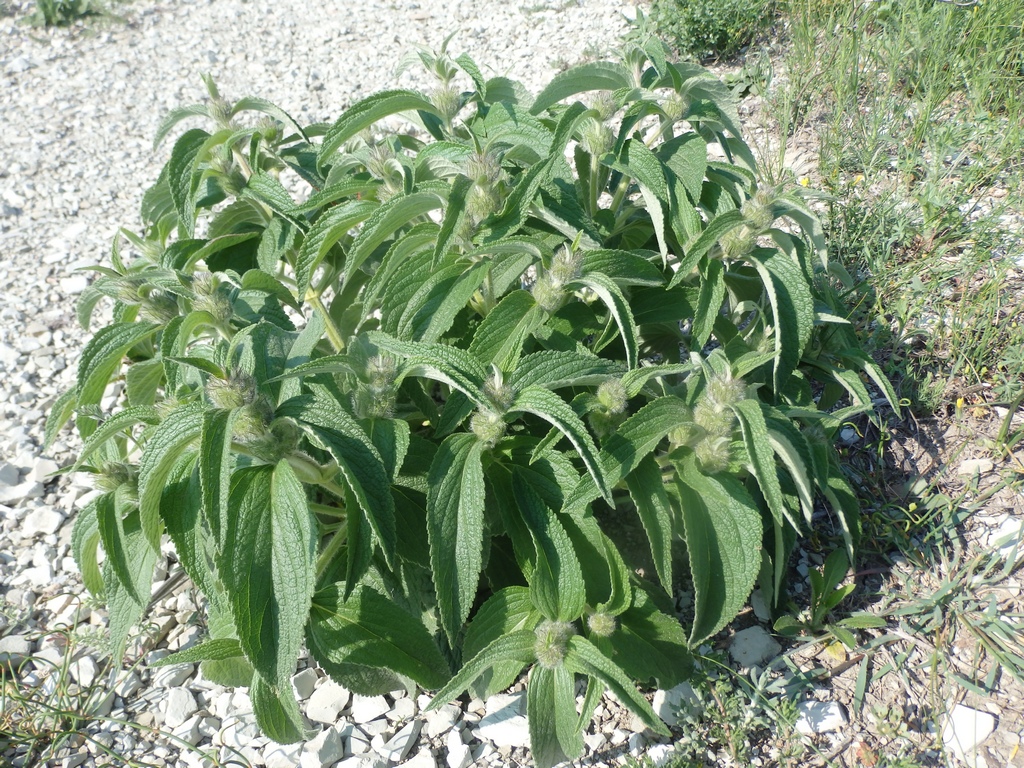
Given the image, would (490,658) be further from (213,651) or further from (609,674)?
(213,651)

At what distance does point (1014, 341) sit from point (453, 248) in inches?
92.3

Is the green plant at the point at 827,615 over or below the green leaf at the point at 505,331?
below

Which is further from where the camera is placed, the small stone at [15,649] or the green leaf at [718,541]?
the small stone at [15,649]

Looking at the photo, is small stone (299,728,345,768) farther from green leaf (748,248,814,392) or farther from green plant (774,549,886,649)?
green leaf (748,248,814,392)

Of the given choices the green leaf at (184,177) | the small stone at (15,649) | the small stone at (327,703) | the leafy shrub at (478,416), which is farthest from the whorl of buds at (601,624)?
the small stone at (15,649)

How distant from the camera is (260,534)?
1825mm

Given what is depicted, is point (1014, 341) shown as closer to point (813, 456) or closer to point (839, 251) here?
point (839, 251)

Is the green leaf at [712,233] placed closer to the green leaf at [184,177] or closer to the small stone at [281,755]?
the green leaf at [184,177]

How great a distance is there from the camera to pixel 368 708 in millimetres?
2678

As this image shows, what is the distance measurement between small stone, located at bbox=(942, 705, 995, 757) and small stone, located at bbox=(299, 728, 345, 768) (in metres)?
1.93

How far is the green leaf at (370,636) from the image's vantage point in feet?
7.14

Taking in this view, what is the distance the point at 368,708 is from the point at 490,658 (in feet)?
3.08

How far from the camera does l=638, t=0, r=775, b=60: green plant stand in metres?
5.59

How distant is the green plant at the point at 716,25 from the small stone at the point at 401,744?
504 centimetres
